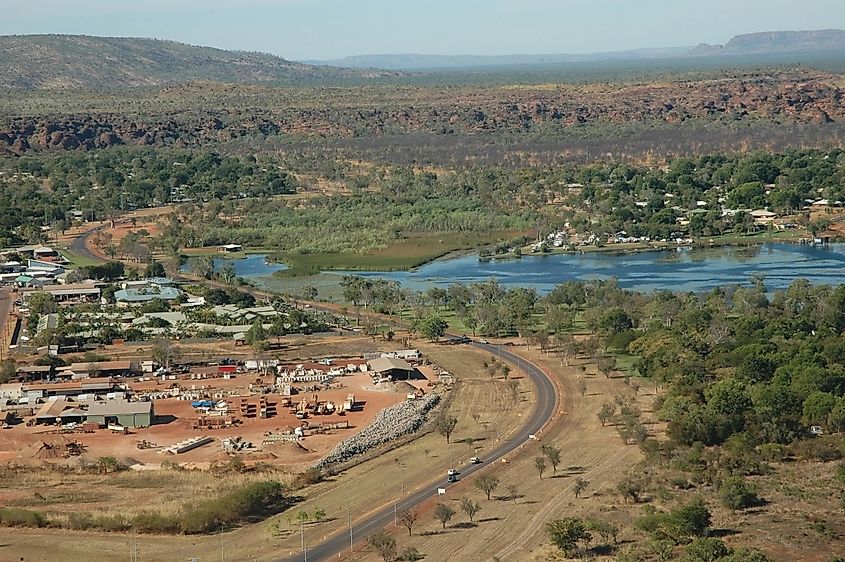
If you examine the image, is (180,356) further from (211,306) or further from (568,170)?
(568,170)

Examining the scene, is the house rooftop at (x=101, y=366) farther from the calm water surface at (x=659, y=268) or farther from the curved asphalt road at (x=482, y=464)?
the calm water surface at (x=659, y=268)

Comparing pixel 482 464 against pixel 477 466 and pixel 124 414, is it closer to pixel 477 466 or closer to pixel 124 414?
pixel 477 466

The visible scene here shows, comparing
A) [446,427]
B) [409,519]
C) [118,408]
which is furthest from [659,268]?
[409,519]

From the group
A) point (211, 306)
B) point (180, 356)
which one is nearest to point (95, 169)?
point (211, 306)

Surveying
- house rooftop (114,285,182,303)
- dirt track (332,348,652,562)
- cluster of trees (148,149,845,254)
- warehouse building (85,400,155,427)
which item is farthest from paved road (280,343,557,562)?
cluster of trees (148,149,845,254)

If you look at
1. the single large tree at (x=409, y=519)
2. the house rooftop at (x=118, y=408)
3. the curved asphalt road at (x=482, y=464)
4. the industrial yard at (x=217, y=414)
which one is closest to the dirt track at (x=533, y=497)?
the single large tree at (x=409, y=519)

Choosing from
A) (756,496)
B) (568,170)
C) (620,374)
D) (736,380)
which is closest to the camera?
(756,496)
